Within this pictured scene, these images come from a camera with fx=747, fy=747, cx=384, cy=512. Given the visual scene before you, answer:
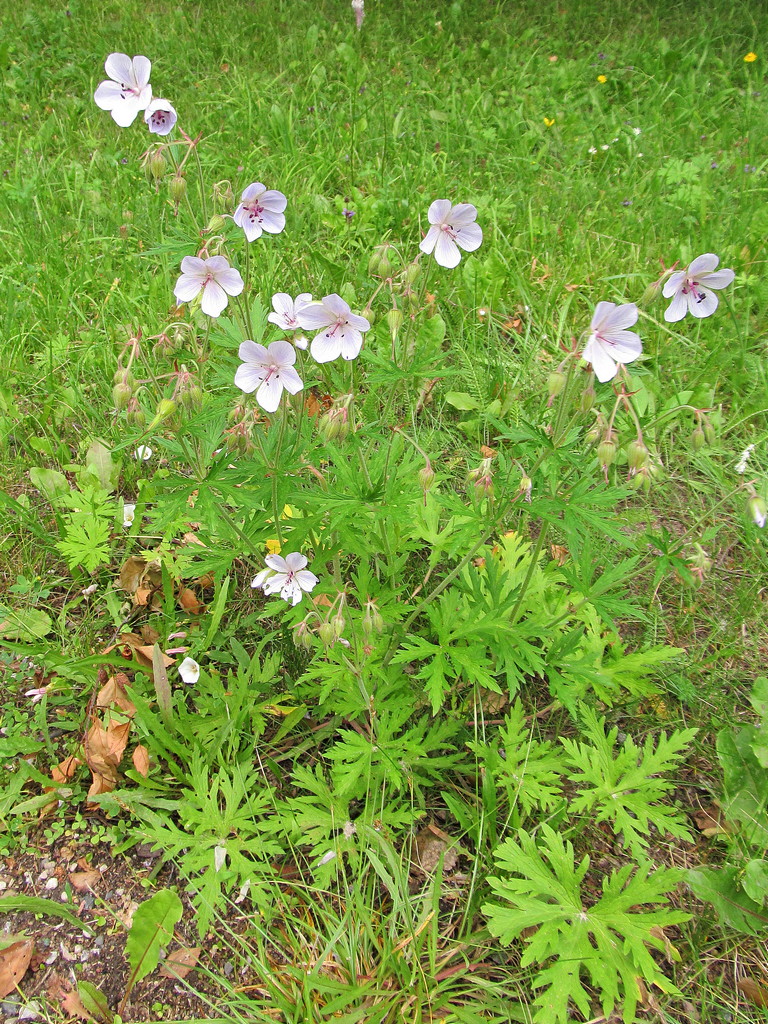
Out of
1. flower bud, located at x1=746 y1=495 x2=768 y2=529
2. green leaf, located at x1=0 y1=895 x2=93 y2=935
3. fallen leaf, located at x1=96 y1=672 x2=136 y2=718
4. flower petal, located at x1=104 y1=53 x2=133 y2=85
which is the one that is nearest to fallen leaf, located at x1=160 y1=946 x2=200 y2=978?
green leaf, located at x1=0 y1=895 x2=93 y2=935

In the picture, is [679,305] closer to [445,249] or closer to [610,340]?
[610,340]

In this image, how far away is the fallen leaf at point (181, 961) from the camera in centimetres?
181

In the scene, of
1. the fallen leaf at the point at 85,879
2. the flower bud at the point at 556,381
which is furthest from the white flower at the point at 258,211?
the fallen leaf at the point at 85,879

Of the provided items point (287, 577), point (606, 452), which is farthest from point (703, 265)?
point (287, 577)

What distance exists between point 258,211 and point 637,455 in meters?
1.02

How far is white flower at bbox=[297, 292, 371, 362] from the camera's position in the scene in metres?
1.60

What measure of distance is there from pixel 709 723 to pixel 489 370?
1.63 meters

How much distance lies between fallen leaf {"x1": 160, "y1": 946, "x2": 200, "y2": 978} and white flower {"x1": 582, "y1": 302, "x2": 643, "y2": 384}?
1.65m

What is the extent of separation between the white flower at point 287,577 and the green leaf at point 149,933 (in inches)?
31.5

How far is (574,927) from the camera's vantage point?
1739 mm

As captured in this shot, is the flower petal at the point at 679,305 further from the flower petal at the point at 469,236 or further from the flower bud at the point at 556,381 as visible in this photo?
the flower petal at the point at 469,236

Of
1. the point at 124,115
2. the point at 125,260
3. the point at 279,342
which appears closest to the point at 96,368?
the point at 125,260

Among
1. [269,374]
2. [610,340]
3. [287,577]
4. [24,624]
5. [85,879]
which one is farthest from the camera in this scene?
[24,624]

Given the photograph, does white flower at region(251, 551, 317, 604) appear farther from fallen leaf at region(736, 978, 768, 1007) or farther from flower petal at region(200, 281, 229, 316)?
fallen leaf at region(736, 978, 768, 1007)
